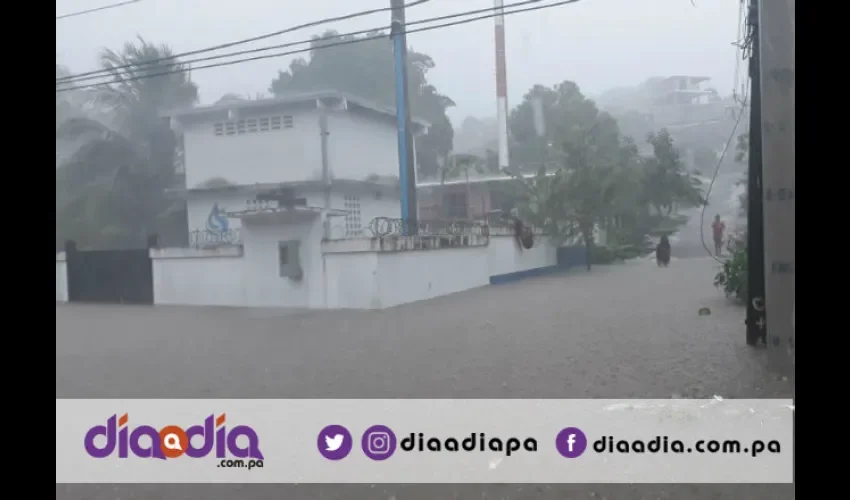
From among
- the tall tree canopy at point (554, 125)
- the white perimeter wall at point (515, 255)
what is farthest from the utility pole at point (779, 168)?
the white perimeter wall at point (515, 255)

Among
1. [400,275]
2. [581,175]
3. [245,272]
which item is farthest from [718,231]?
[245,272]

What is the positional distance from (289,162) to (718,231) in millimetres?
4306

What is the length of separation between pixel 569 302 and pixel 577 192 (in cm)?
272

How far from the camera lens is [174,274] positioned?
19.0 ft

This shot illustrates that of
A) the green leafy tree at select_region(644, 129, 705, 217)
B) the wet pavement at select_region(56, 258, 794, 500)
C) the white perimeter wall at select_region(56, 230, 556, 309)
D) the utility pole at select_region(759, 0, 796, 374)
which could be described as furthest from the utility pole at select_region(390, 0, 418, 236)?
the utility pole at select_region(759, 0, 796, 374)

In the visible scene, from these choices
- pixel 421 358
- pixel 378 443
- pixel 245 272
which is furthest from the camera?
pixel 245 272

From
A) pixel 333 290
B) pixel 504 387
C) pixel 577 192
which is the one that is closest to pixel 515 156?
pixel 577 192

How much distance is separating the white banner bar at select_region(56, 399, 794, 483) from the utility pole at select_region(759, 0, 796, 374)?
791mm

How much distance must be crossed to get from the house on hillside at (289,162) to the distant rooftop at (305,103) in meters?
0.01

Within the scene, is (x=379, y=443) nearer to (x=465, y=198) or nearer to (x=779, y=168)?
(x=779, y=168)

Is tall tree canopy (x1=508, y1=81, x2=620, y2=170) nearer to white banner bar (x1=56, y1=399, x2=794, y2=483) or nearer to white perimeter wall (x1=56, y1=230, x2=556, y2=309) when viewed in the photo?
white perimeter wall (x1=56, y1=230, x2=556, y2=309)

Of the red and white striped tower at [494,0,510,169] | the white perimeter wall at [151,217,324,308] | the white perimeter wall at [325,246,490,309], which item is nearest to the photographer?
the red and white striped tower at [494,0,510,169]

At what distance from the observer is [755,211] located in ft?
13.2

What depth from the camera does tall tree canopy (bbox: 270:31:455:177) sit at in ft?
20.5
